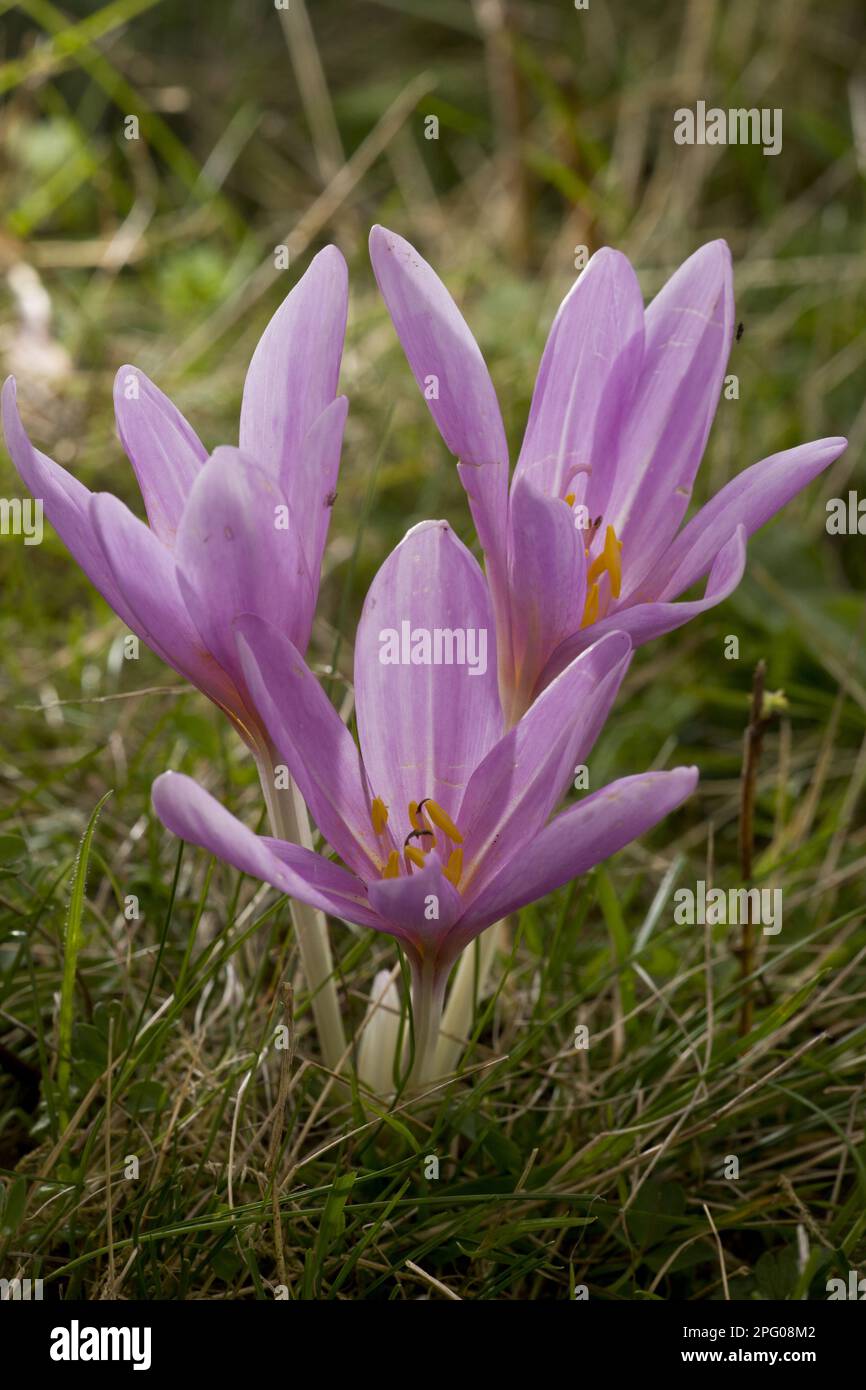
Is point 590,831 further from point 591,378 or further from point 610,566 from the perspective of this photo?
point 591,378

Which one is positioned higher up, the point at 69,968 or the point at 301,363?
Answer: the point at 301,363

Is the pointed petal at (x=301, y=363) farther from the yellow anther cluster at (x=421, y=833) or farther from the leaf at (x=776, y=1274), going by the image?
the leaf at (x=776, y=1274)

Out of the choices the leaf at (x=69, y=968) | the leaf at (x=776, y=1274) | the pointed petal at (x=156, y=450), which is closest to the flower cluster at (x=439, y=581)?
the pointed petal at (x=156, y=450)

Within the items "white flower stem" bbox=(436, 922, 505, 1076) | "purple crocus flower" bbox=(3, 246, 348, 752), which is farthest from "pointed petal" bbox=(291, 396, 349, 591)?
"white flower stem" bbox=(436, 922, 505, 1076)

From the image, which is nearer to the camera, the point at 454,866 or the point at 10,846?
the point at 454,866

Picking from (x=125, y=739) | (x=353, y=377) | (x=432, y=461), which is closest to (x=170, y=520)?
(x=125, y=739)

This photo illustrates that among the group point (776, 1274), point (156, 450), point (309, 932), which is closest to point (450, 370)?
point (156, 450)

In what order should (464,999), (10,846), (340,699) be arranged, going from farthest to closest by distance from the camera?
(340,699)
(10,846)
(464,999)

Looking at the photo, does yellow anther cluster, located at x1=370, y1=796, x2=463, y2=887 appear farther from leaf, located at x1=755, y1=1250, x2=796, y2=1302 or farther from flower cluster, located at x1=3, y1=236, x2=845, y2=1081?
leaf, located at x1=755, y1=1250, x2=796, y2=1302
